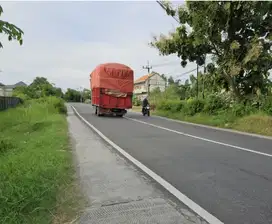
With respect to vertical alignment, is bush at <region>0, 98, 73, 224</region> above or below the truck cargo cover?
below

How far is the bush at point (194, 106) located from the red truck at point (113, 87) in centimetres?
464

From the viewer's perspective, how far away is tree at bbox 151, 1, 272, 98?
1811cm

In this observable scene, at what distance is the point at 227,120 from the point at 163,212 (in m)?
15.2

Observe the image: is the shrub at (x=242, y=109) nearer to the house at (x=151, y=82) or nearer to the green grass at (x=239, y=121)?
the green grass at (x=239, y=121)

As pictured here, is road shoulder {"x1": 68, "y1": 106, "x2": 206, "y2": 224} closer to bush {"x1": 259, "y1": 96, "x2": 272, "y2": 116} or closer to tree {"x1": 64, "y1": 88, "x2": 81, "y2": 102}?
bush {"x1": 259, "y1": 96, "x2": 272, "y2": 116}

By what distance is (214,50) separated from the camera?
21.4 meters

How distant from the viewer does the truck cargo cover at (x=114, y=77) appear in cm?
2494

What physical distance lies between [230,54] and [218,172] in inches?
559

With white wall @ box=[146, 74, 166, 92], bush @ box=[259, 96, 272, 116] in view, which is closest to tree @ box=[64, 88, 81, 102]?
white wall @ box=[146, 74, 166, 92]

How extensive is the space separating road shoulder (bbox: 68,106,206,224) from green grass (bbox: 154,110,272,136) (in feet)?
31.6

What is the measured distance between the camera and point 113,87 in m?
25.0

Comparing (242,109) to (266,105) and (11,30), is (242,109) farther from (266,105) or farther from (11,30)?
(11,30)

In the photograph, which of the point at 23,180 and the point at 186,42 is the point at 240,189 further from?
the point at 186,42

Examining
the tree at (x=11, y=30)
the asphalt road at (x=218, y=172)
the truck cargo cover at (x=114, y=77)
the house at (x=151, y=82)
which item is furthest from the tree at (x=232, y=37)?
the house at (x=151, y=82)
